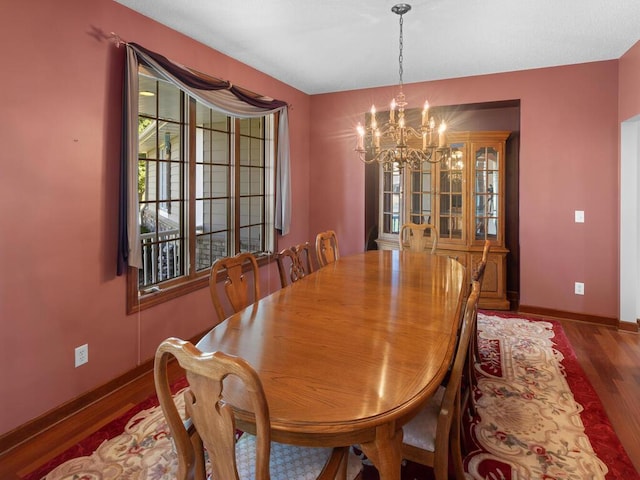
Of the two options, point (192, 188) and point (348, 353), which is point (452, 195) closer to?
point (192, 188)

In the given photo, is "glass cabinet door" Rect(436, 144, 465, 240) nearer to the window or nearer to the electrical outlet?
the window

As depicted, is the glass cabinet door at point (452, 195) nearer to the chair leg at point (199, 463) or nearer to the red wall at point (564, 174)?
the red wall at point (564, 174)

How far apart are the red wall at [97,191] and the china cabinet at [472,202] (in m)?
0.27

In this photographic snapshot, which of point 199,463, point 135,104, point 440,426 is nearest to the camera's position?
point 199,463

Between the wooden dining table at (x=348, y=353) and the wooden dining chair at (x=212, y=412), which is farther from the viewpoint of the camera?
the wooden dining table at (x=348, y=353)

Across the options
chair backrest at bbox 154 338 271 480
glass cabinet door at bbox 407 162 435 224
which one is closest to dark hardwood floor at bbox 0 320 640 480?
chair backrest at bbox 154 338 271 480

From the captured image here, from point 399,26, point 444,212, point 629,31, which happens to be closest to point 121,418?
point 399,26

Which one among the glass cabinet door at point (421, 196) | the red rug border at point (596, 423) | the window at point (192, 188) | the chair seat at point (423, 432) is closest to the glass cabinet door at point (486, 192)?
the glass cabinet door at point (421, 196)

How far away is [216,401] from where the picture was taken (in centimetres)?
95

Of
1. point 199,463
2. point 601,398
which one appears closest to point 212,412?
point 199,463

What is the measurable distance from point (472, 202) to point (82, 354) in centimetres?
395

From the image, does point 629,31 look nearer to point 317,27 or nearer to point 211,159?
point 317,27

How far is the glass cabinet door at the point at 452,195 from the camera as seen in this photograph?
4.57m

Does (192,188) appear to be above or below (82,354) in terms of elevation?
above
